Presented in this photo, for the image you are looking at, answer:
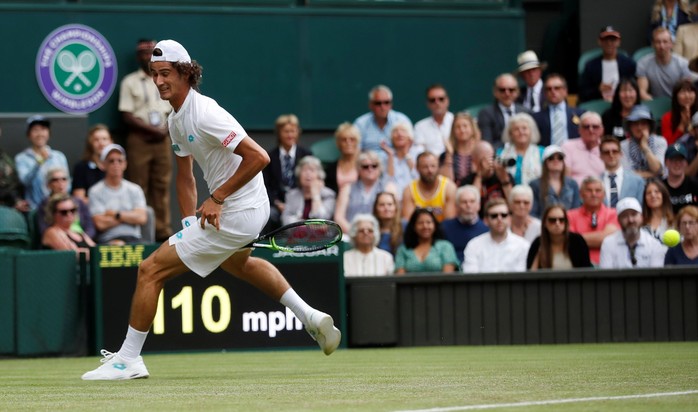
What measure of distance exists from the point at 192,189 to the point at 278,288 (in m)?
0.81

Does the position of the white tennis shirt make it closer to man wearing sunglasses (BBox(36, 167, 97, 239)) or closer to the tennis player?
the tennis player

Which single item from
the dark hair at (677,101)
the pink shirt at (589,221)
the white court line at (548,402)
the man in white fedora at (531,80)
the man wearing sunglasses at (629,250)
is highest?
the man in white fedora at (531,80)

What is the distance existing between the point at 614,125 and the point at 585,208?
2052mm

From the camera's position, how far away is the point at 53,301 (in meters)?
11.0

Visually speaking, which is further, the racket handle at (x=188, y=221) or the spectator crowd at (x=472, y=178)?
the spectator crowd at (x=472, y=178)

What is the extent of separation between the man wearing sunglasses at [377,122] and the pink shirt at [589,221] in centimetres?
231

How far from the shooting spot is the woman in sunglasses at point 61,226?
463 inches

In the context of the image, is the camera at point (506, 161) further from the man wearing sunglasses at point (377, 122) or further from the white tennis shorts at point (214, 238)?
the white tennis shorts at point (214, 238)

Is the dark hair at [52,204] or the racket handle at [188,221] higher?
the dark hair at [52,204]

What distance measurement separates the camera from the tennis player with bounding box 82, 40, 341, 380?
25.1 feet

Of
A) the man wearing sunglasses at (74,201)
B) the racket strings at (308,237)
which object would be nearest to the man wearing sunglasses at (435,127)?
the man wearing sunglasses at (74,201)

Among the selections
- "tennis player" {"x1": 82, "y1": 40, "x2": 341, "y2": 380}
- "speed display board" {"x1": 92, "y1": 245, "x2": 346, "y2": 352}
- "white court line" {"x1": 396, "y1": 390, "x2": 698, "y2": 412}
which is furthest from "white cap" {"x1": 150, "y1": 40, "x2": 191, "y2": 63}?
"speed display board" {"x1": 92, "y1": 245, "x2": 346, "y2": 352}

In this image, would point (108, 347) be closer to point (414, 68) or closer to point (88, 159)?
point (88, 159)

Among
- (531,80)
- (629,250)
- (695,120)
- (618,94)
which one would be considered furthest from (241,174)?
(531,80)
